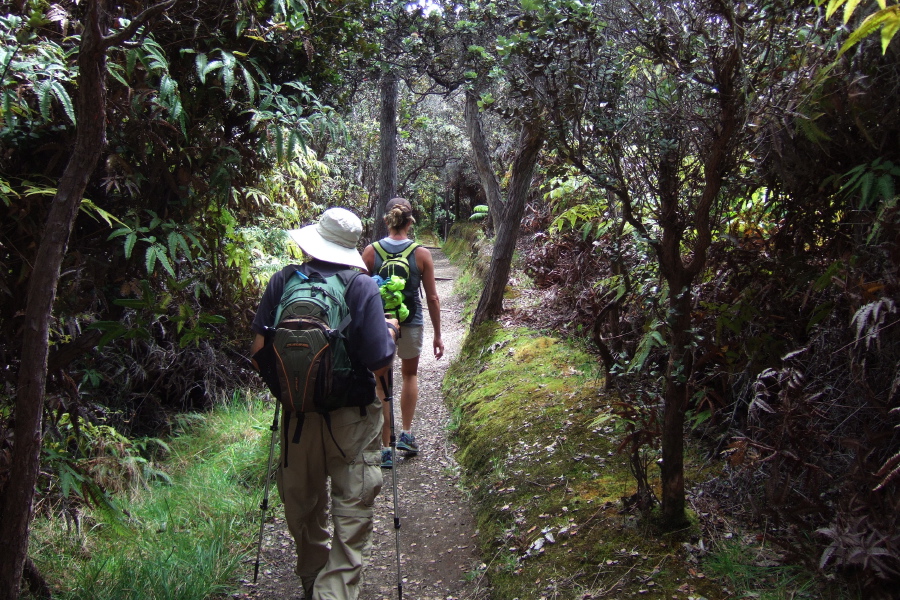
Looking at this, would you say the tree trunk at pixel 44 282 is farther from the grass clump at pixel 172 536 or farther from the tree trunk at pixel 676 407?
the tree trunk at pixel 676 407

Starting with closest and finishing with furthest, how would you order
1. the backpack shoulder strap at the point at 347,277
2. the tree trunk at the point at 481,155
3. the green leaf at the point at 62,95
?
the green leaf at the point at 62,95, the backpack shoulder strap at the point at 347,277, the tree trunk at the point at 481,155

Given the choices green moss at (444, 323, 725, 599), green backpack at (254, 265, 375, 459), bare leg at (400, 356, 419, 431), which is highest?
green backpack at (254, 265, 375, 459)

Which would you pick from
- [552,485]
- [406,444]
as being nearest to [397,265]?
[406,444]

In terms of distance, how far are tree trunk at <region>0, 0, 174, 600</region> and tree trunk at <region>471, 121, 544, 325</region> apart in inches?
259

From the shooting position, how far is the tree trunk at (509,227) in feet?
29.3

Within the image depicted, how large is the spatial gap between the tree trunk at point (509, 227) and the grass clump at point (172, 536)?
4502 mm

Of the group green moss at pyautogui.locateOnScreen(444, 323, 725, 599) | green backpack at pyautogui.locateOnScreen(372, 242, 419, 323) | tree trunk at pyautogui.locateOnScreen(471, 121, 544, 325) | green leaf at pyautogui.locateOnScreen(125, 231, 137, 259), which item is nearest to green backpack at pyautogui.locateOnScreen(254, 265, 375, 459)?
green leaf at pyautogui.locateOnScreen(125, 231, 137, 259)

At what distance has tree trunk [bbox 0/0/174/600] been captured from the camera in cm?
250

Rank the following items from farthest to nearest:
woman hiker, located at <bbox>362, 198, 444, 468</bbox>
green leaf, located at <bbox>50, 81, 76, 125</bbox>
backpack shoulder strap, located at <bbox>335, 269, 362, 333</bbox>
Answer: woman hiker, located at <bbox>362, 198, 444, 468</bbox> → backpack shoulder strap, located at <bbox>335, 269, 362, 333</bbox> → green leaf, located at <bbox>50, 81, 76, 125</bbox>

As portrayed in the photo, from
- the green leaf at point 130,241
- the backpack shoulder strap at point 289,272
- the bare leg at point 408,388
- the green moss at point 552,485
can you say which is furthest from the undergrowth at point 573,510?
the green leaf at point 130,241

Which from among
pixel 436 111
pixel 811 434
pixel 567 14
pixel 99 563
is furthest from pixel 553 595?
pixel 436 111

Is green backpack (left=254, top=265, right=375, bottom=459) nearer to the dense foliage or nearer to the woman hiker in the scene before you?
the dense foliage

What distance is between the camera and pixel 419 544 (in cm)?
480

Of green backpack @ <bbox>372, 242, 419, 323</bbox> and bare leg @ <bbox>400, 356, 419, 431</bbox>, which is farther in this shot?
bare leg @ <bbox>400, 356, 419, 431</bbox>
